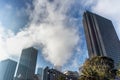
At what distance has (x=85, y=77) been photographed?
30.2 metres

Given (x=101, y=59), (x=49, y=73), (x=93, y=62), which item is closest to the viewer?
(x=93, y=62)

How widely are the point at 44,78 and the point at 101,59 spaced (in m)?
129

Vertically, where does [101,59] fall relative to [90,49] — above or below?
below

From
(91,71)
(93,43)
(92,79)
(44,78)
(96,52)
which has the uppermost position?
(93,43)

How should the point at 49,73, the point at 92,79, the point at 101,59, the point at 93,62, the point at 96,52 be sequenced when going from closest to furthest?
the point at 92,79 < the point at 93,62 < the point at 101,59 < the point at 49,73 < the point at 96,52

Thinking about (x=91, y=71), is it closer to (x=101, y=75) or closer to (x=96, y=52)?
(x=101, y=75)

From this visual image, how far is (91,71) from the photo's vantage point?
3216cm

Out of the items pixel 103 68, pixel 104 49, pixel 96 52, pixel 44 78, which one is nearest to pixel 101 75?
pixel 103 68

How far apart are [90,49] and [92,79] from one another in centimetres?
16369

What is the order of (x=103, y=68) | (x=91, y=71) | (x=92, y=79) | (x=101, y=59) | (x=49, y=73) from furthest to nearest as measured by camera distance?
(x=49, y=73) < (x=101, y=59) < (x=103, y=68) < (x=91, y=71) < (x=92, y=79)

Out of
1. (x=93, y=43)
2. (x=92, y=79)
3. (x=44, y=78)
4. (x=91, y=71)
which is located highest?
(x=93, y=43)

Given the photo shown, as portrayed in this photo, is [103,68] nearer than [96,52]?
Yes

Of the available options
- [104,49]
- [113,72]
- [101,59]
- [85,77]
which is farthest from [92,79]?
[104,49]

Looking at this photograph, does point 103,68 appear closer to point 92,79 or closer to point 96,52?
point 92,79
